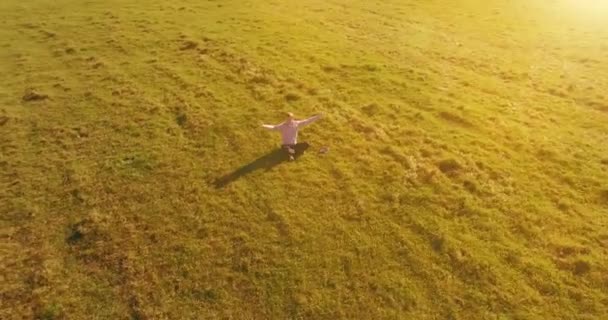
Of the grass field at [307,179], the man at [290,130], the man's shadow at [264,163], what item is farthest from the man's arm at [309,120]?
the grass field at [307,179]

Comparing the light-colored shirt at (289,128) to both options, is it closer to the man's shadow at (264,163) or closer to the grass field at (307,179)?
the man's shadow at (264,163)

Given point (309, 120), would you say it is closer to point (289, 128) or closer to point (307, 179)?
point (289, 128)

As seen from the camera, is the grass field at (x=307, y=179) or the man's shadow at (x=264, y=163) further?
the man's shadow at (x=264, y=163)

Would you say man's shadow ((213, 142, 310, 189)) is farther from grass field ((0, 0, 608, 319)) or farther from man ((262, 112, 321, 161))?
man ((262, 112, 321, 161))

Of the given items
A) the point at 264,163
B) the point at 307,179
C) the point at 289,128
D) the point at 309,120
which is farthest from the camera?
the point at 309,120

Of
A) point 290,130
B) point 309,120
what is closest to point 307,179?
point 290,130

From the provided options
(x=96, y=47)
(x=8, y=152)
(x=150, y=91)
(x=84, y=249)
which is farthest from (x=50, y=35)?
(x=84, y=249)

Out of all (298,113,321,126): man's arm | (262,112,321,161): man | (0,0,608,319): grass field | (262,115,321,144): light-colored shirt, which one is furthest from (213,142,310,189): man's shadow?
(298,113,321,126): man's arm

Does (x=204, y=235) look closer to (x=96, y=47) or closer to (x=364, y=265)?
(x=364, y=265)
